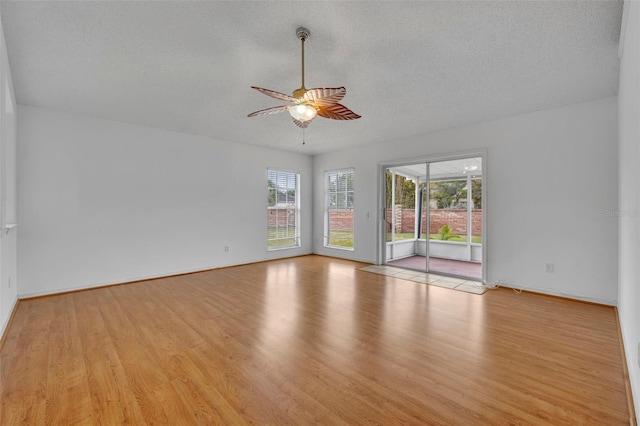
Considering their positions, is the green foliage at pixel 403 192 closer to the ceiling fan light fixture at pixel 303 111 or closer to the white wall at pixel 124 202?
the white wall at pixel 124 202

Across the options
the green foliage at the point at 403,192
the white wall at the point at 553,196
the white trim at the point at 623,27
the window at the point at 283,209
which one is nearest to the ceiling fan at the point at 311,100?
the white trim at the point at 623,27

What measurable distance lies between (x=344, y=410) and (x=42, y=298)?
4523 millimetres

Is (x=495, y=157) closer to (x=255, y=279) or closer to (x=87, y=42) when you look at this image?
(x=255, y=279)

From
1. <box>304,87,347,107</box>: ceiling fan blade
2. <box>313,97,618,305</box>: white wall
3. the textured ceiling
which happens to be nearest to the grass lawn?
<box>313,97,618,305</box>: white wall

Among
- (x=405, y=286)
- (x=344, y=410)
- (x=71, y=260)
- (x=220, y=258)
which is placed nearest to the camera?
(x=344, y=410)

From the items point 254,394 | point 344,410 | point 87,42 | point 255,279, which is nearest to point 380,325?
point 344,410

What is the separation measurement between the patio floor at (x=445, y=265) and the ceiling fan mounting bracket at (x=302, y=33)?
4.53 meters

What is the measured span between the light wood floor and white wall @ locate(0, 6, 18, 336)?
0.29 metres

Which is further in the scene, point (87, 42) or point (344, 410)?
point (87, 42)

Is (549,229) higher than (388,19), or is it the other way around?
(388,19)

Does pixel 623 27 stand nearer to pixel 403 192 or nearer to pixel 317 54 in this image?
pixel 317 54

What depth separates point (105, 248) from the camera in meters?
4.55

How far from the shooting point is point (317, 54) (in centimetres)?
264

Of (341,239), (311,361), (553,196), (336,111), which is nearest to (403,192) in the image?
(341,239)
